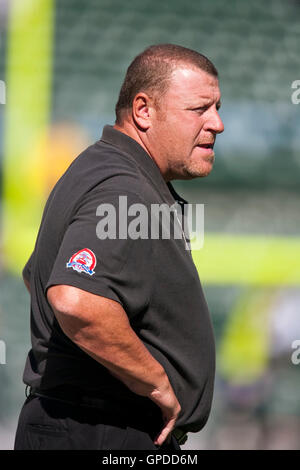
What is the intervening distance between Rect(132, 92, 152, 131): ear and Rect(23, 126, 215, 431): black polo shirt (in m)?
0.08

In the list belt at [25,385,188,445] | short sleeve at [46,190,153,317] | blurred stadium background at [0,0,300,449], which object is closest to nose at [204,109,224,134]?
short sleeve at [46,190,153,317]

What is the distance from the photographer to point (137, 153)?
6.60 ft

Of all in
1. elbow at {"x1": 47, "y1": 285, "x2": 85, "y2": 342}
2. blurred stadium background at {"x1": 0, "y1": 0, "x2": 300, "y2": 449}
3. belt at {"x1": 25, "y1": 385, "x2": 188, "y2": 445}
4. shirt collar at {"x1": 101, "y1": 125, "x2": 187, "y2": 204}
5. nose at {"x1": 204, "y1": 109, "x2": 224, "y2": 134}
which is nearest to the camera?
elbow at {"x1": 47, "y1": 285, "x2": 85, "y2": 342}

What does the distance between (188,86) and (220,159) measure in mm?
1892

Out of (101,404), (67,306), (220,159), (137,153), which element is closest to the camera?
(67,306)

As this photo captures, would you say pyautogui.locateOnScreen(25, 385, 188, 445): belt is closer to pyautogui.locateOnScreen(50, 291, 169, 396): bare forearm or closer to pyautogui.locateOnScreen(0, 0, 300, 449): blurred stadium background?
pyautogui.locateOnScreen(50, 291, 169, 396): bare forearm

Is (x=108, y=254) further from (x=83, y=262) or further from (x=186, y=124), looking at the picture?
(x=186, y=124)

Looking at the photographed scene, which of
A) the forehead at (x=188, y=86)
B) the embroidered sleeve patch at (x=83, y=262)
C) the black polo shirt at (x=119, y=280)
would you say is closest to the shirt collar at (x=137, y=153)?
the black polo shirt at (x=119, y=280)

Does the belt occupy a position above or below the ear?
below

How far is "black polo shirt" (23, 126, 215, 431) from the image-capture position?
5.61 ft

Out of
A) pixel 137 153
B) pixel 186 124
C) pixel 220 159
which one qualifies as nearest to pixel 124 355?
pixel 137 153

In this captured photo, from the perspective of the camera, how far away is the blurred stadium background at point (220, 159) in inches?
147

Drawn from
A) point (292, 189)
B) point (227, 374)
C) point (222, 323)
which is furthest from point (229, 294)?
point (292, 189)

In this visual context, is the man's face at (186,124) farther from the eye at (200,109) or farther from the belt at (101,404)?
the belt at (101,404)
